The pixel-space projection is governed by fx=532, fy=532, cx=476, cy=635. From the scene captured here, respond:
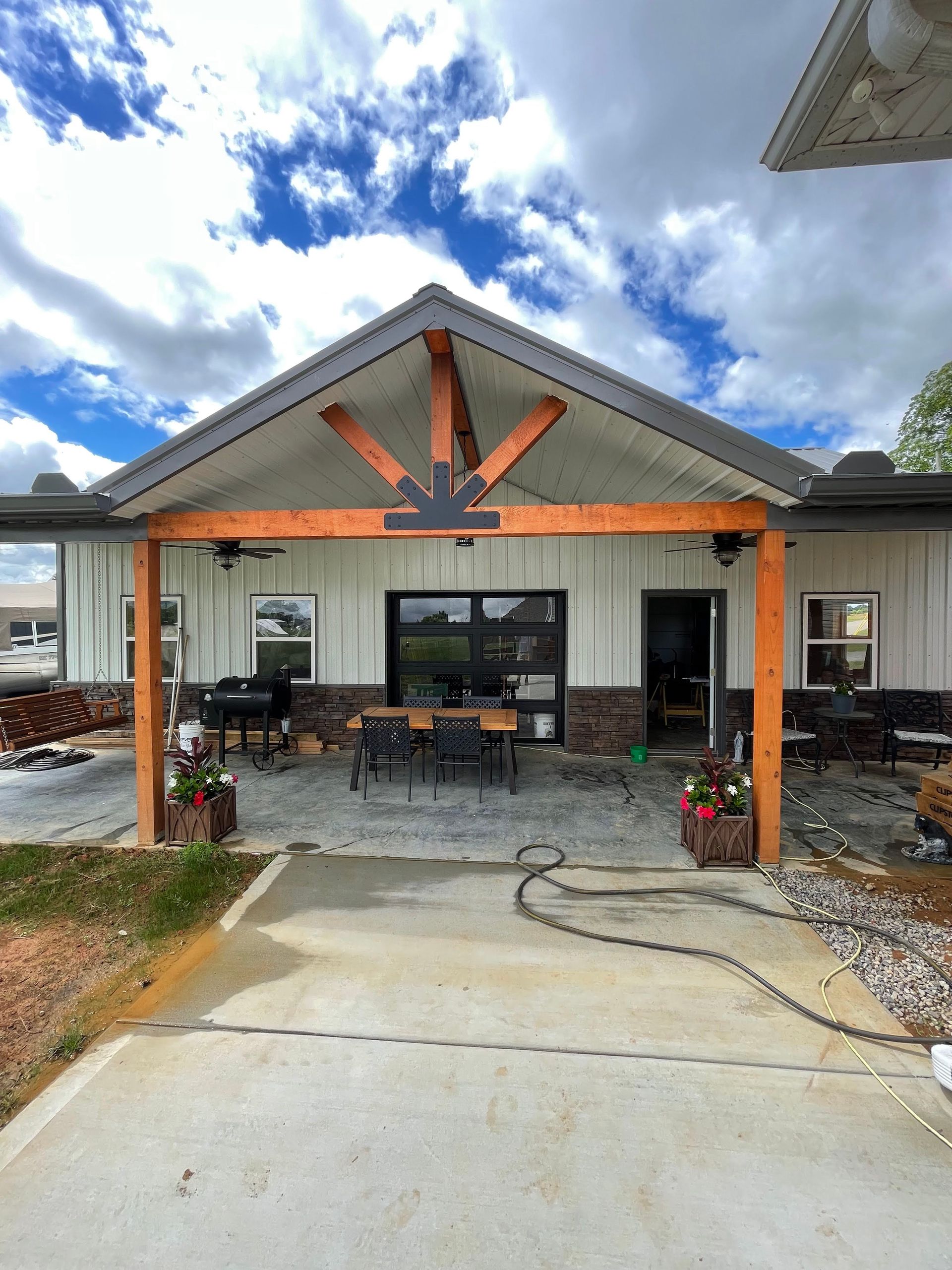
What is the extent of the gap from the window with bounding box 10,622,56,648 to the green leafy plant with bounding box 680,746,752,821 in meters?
14.4

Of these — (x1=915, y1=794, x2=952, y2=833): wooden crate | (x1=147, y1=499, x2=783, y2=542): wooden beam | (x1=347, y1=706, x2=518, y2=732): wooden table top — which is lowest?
(x1=915, y1=794, x2=952, y2=833): wooden crate

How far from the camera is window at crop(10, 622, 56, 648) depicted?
40.7 feet

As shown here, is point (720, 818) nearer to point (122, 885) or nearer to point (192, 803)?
point (192, 803)

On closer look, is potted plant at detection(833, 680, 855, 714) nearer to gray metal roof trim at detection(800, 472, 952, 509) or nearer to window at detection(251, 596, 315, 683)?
gray metal roof trim at detection(800, 472, 952, 509)

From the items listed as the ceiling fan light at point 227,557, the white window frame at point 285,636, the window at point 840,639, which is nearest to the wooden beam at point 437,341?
the ceiling fan light at point 227,557

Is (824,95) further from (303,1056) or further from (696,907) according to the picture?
(303,1056)

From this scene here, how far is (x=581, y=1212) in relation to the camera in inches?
65.1

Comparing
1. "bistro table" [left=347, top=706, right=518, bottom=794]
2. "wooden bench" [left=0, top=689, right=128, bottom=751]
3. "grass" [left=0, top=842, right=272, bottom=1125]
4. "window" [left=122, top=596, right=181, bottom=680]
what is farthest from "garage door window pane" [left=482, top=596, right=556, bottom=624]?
"wooden bench" [left=0, top=689, right=128, bottom=751]

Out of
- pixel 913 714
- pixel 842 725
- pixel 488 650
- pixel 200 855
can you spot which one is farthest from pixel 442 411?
pixel 913 714

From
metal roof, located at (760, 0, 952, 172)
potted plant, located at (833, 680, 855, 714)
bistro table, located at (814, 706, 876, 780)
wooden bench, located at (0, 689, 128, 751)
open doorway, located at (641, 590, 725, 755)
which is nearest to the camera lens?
metal roof, located at (760, 0, 952, 172)

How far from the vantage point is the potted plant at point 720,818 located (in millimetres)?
3949

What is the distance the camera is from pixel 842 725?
21.8ft

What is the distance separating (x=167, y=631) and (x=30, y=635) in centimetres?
775

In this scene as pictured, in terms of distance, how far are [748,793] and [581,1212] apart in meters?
3.08
